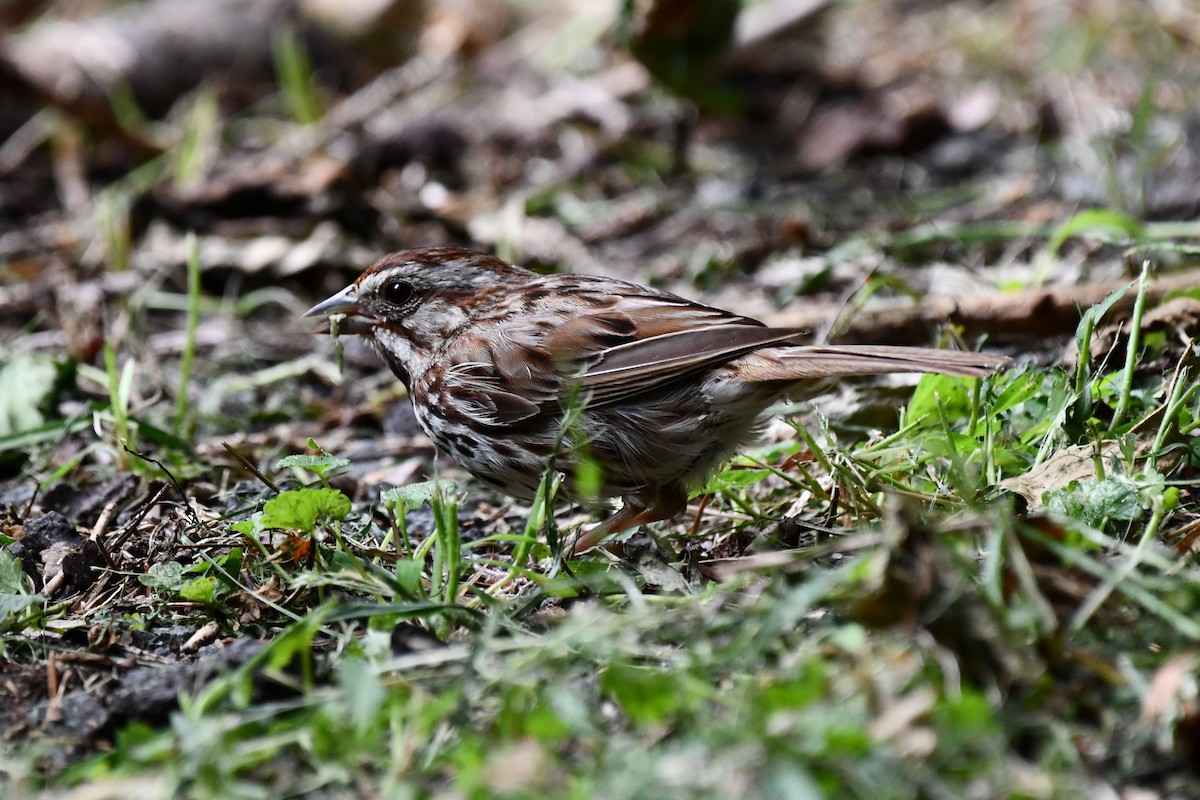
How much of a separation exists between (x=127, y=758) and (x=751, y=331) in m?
2.10

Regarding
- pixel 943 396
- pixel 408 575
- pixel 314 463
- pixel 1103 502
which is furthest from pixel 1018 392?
pixel 314 463

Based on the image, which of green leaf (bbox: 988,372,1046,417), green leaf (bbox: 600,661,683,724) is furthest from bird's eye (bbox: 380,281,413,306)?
green leaf (bbox: 600,661,683,724)

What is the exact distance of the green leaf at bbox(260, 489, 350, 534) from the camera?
10.8ft

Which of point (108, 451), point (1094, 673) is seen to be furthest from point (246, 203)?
point (1094, 673)

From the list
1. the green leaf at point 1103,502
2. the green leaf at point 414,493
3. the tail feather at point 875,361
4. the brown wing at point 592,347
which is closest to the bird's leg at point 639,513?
the brown wing at point 592,347

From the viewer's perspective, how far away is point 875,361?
11.8 feet

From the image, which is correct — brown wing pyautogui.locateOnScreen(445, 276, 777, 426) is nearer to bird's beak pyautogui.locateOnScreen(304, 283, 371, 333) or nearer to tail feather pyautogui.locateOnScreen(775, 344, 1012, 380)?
tail feather pyautogui.locateOnScreen(775, 344, 1012, 380)

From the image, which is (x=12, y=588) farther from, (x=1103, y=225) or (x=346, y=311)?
(x=1103, y=225)

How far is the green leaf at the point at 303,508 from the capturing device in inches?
130

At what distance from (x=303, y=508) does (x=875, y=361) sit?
152 cm

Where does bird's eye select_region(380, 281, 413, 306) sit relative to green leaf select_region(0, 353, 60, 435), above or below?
above

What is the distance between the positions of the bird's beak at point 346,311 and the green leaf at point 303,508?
142 cm

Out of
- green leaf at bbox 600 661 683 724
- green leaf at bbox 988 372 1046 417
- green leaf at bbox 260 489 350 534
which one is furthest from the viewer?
green leaf at bbox 988 372 1046 417

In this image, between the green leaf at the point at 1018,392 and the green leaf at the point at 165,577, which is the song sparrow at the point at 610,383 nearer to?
the green leaf at the point at 1018,392
